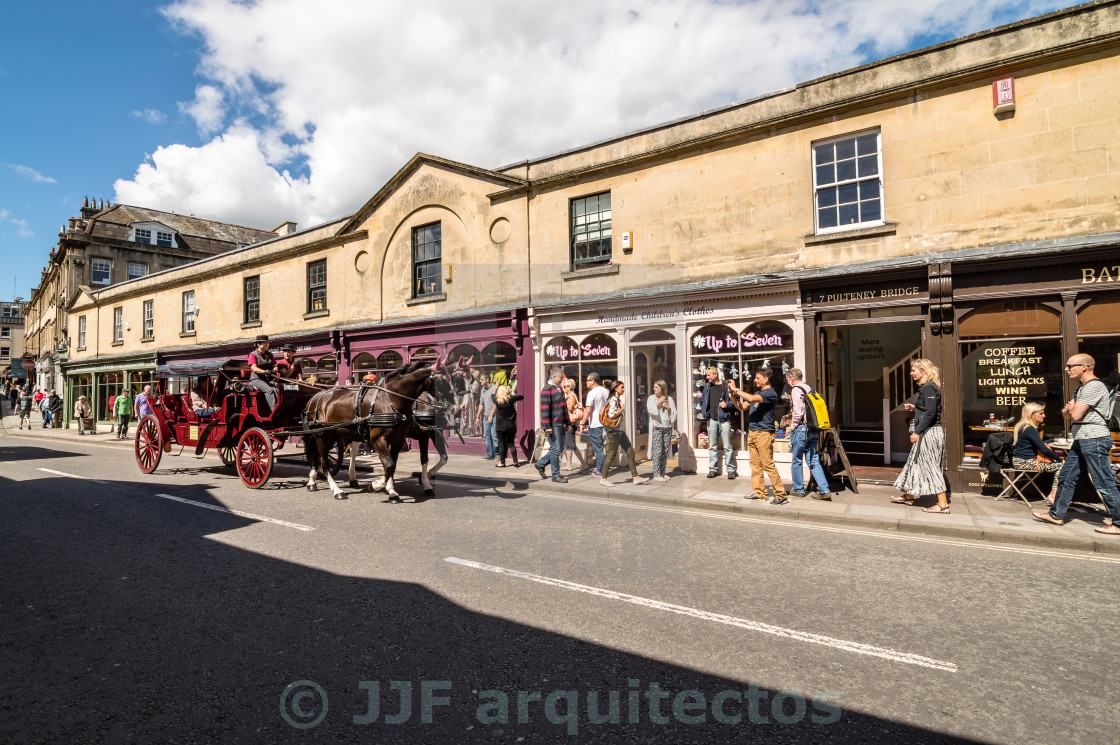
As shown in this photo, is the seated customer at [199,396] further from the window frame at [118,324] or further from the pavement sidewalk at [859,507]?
the window frame at [118,324]

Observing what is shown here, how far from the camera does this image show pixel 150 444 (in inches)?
473

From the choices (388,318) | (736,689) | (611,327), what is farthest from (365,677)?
(388,318)

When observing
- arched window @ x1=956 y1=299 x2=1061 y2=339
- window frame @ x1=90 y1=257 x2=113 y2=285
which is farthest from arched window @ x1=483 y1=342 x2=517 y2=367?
window frame @ x1=90 y1=257 x2=113 y2=285

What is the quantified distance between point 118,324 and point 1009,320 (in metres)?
37.5

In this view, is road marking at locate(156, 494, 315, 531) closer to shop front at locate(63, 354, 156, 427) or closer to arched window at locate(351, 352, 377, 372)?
arched window at locate(351, 352, 377, 372)

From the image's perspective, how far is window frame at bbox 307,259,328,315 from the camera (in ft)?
66.0

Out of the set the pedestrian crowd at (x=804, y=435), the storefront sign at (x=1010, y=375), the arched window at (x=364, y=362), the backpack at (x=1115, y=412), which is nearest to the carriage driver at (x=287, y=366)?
the pedestrian crowd at (x=804, y=435)

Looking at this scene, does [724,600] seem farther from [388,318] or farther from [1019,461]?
[388,318]

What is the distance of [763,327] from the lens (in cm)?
1126

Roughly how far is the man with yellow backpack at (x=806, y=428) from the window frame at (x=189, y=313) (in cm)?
2583

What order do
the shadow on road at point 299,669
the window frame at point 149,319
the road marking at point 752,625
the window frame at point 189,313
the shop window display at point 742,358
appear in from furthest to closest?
the window frame at point 149,319 → the window frame at point 189,313 → the shop window display at point 742,358 → the road marking at point 752,625 → the shadow on road at point 299,669

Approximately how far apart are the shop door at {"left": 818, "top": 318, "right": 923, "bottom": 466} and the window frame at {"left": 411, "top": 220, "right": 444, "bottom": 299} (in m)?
10.8

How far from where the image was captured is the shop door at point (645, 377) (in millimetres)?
12828

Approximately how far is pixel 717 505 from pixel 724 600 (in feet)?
13.4
